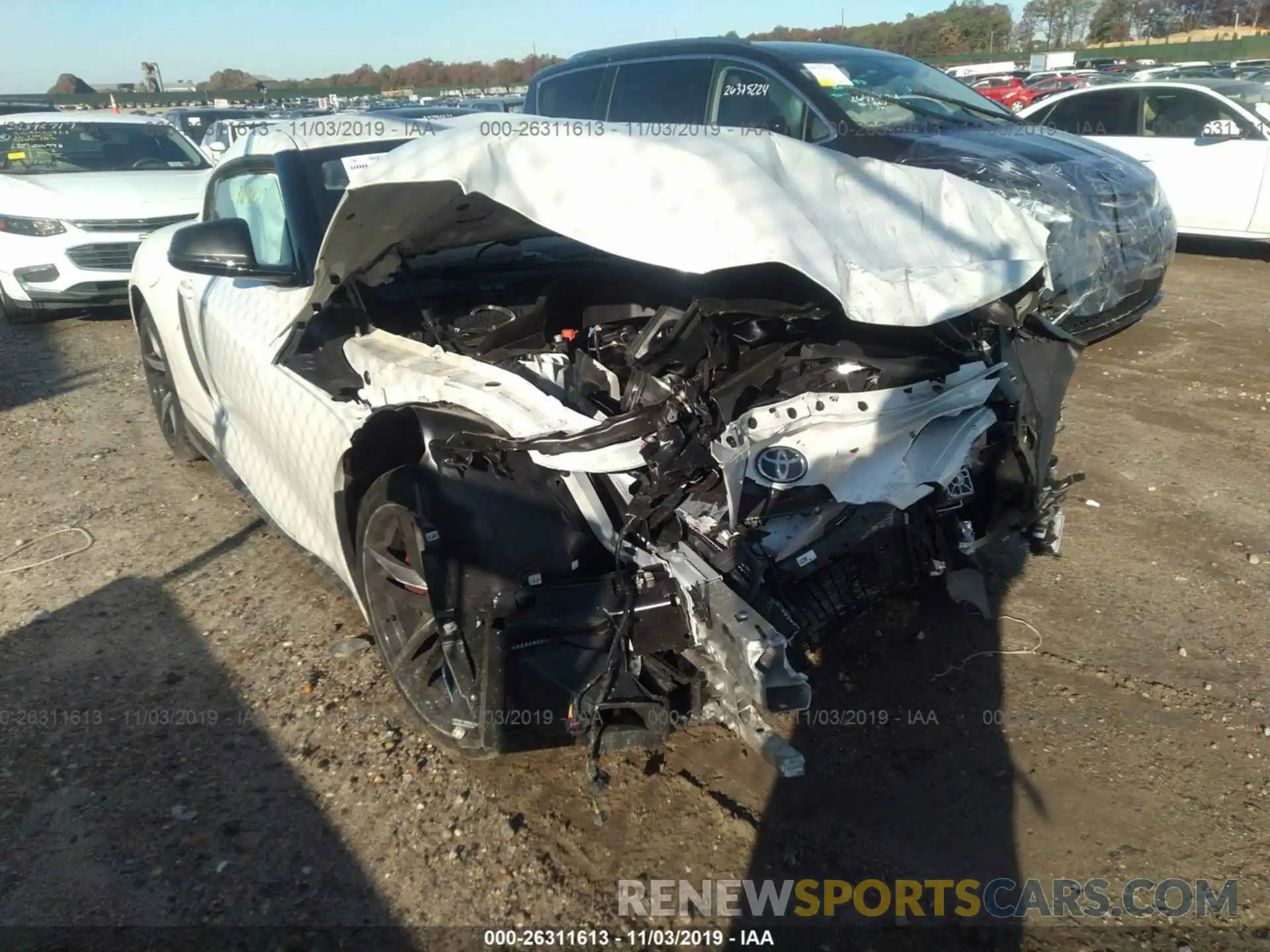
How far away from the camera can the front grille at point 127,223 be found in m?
7.72

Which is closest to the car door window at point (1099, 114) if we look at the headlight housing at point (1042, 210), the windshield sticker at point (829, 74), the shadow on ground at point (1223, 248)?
the shadow on ground at point (1223, 248)

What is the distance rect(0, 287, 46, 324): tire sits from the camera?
26.2 feet

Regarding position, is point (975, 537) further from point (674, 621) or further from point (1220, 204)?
point (1220, 204)

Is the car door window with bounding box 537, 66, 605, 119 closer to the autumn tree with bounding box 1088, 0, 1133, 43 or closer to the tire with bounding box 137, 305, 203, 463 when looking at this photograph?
the tire with bounding box 137, 305, 203, 463

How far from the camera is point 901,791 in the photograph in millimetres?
2549

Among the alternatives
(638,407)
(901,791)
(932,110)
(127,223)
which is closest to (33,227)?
(127,223)

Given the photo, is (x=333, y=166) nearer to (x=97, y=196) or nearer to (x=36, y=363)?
(x=36, y=363)

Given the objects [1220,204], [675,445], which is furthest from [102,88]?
[675,445]

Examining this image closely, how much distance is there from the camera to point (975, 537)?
9.50 feet

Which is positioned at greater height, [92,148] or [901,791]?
[92,148]

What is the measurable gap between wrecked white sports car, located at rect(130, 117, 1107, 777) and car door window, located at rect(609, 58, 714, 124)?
3.53 m

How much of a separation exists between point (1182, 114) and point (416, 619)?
32.1ft

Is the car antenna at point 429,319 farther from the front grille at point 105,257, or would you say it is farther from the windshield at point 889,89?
the front grille at point 105,257

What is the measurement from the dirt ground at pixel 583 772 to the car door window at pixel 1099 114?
22.3 feet
